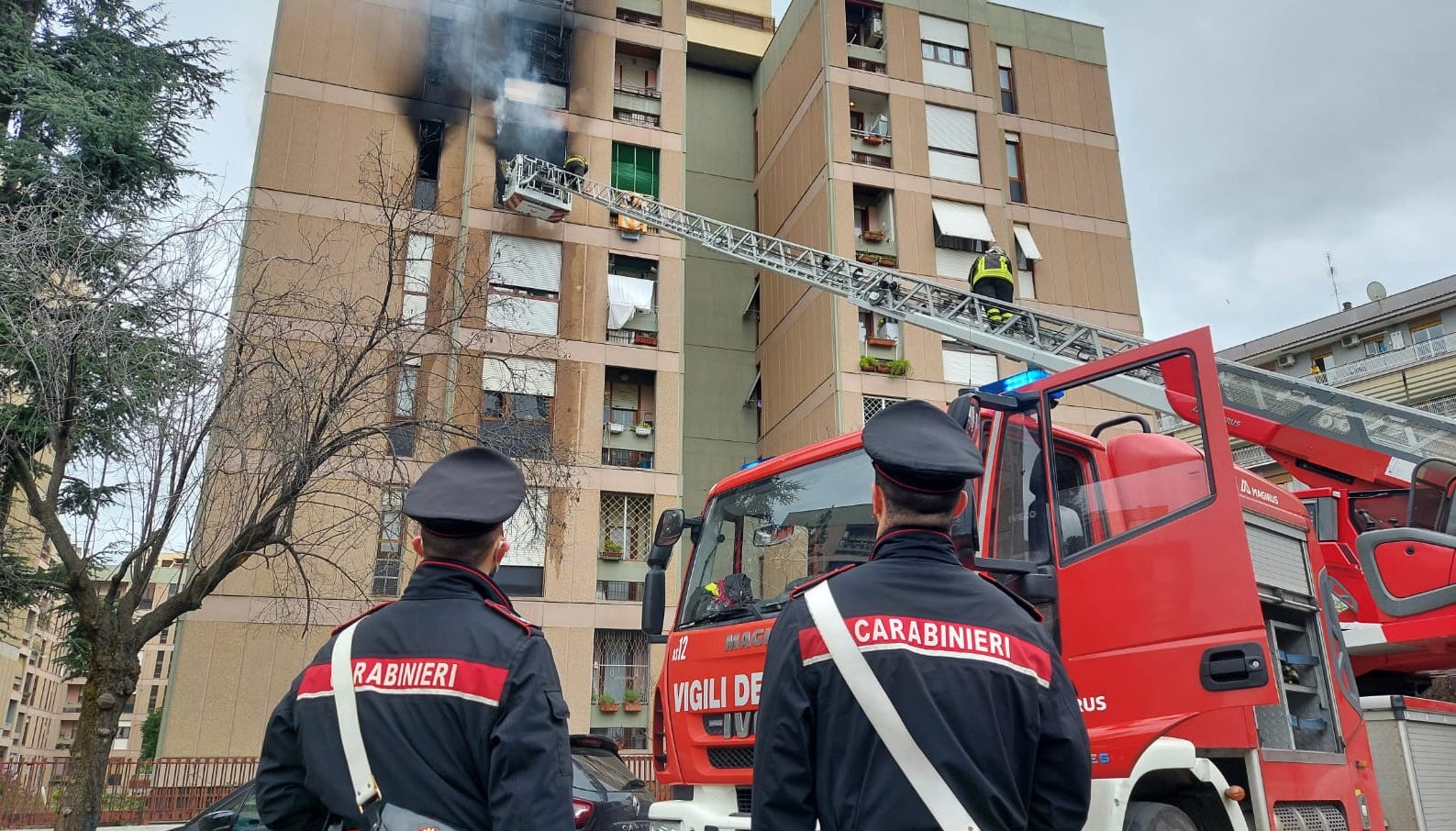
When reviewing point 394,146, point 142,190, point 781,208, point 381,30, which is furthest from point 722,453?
point 142,190

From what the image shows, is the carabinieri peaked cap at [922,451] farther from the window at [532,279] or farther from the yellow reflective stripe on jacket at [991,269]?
the window at [532,279]

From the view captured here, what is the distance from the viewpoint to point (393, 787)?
2311mm

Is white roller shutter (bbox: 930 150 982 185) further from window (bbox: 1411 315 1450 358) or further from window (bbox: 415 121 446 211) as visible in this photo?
window (bbox: 1411 315 1450 358)

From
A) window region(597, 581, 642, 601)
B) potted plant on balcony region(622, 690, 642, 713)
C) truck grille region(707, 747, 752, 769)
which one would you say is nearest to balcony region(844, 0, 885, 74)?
window region(597, 581, 642, 601)

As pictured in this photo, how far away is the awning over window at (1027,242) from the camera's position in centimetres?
2655

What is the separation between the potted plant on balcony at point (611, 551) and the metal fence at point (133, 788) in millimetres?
8078

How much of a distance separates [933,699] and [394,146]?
24.7 meters

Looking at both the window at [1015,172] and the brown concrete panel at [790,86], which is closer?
the window at [1015,172]

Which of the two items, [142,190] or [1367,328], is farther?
[1367,328]

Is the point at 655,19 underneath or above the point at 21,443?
above

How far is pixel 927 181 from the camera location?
1053 inches

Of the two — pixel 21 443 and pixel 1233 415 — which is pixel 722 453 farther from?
pixel 1233 415

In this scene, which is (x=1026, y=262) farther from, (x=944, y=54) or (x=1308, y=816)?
(x=1308, y=816)

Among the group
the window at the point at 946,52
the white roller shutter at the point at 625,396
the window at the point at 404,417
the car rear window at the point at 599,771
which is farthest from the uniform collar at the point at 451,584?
the window at the point at 946,52
